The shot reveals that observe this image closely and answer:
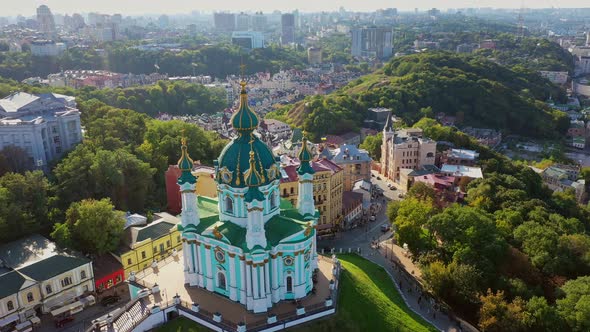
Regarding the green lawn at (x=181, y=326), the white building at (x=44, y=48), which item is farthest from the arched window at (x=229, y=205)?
the white building at (x=44, y=48)

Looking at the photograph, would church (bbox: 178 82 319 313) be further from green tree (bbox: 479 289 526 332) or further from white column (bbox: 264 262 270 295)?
green tree (bbox: 479 289 526 332)

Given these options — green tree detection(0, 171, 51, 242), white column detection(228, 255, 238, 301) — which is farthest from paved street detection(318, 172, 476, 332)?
green tree detection(0, 171, 51, 242)

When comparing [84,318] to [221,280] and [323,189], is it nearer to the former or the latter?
[221,280]

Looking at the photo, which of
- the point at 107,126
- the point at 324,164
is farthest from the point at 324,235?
the point at 107,126

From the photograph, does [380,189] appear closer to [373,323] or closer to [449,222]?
[449,222]

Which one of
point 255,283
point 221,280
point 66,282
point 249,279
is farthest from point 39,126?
point 255,283

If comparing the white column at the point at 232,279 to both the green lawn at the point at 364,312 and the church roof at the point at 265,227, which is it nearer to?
the church roof at the point at 265,227
